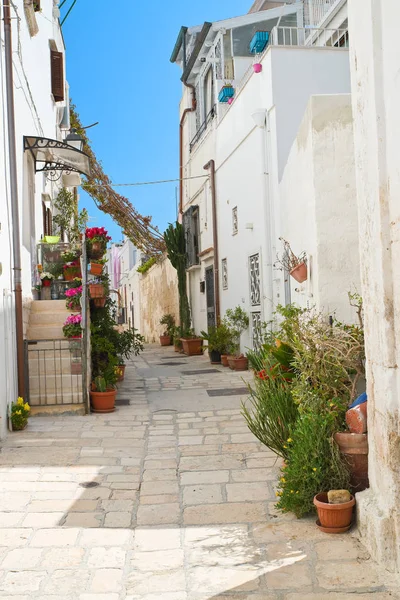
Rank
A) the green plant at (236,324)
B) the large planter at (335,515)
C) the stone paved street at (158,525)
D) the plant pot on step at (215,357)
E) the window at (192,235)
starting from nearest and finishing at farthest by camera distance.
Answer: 1. the stone paved street at (158,525)
2. the large planter at (335,515)
3. the green plant at (236,324)
4. the plant pot on step at (215,357)
5. the window at (192,235)

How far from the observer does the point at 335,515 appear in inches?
150

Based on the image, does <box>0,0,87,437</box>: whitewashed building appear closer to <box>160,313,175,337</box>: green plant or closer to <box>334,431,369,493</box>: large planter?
<box>334,431,369,493</box>: large planter

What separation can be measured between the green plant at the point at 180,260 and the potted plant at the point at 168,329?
6.23 ft

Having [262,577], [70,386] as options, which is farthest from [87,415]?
[262,577]

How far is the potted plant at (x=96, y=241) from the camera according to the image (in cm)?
910

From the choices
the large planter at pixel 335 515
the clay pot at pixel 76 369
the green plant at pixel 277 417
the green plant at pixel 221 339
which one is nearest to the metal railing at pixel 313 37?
the green plant at pixel 221 339

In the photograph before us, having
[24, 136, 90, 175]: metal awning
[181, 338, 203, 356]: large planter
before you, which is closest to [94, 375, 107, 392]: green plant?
[24, 136, 90, 175]: metal awning

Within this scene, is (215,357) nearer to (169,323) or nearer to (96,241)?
(96,241)

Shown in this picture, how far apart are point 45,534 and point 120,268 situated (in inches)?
1389

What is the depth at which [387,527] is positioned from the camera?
333 cm

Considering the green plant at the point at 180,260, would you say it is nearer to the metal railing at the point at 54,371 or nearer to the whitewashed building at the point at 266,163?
the whitewashed building at the point at 266,163

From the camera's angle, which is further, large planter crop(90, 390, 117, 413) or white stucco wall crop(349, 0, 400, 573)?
large planter crop(90, 390, 117, 413)

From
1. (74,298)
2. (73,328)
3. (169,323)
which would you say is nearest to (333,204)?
(73,328)

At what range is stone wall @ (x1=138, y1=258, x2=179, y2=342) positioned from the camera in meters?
19.9
